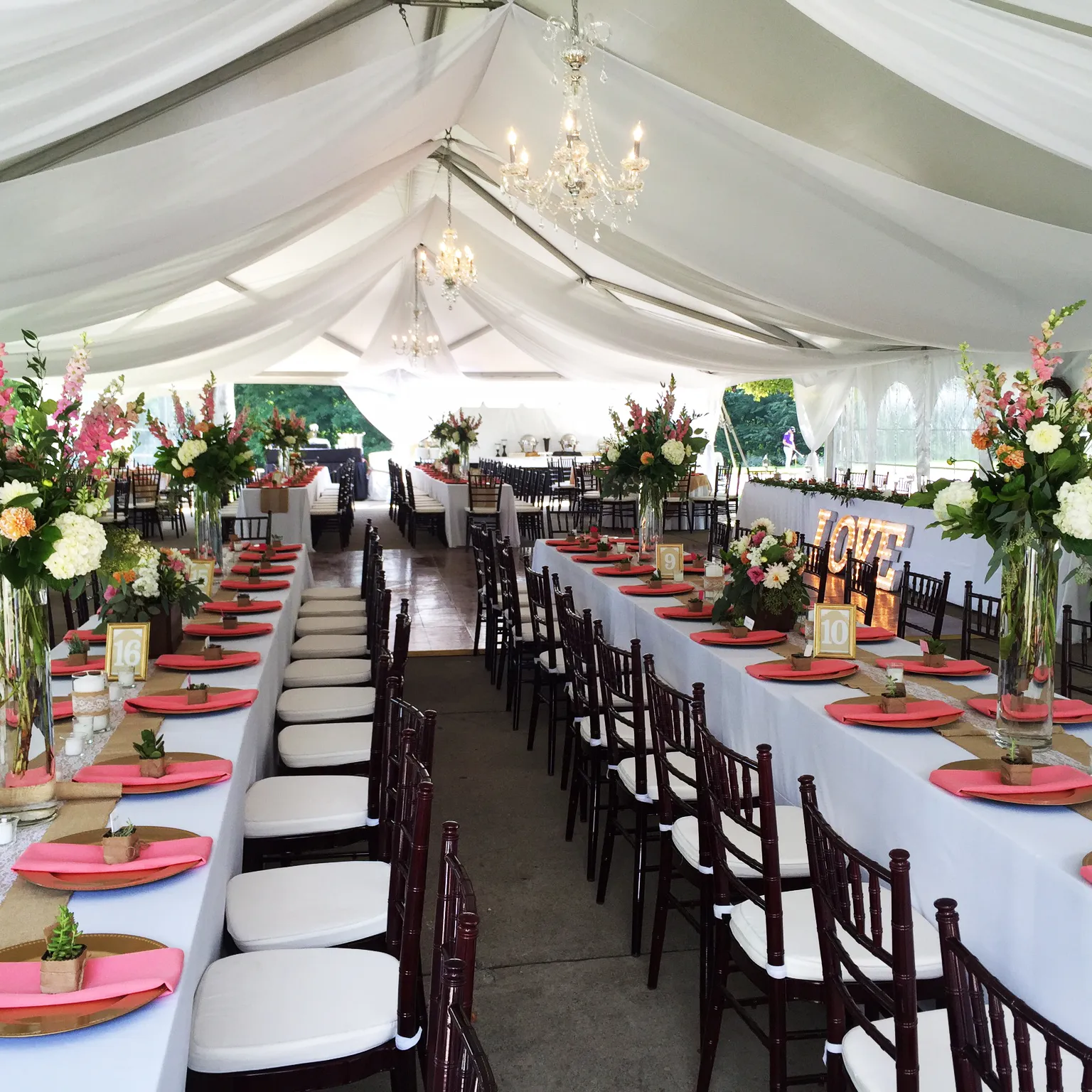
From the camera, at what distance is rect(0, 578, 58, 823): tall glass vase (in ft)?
A: 6.96

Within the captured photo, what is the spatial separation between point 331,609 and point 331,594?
51cm

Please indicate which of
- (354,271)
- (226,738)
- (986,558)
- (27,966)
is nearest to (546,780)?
(226,738)

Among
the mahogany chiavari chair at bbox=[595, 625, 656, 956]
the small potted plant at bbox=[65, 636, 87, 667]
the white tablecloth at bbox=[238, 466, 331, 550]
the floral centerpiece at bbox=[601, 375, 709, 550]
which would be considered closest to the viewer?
the mahogany chiavari chair at bbox=[595, 625, 656, 956]

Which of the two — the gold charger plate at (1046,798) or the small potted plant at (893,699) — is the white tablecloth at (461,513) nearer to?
the small potted plant at (893,699)

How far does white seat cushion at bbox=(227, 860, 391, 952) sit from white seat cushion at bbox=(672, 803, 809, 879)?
2.77 feet

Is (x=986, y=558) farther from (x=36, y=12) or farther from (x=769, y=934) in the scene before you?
(x=36, y=12)

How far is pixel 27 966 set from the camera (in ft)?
4.91

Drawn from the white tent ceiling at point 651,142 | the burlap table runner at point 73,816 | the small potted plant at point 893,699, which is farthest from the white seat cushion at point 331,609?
the small potted plant at point 893,699

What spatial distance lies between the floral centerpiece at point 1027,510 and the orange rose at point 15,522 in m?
2.18

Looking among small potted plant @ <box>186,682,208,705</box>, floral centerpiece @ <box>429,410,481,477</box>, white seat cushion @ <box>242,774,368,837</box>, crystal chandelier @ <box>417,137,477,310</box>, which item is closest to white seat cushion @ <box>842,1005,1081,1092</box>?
white seat cushion @ <box>242,774,368,837</box>

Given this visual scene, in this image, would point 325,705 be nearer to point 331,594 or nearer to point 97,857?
point 97,857

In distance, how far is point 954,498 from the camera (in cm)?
261

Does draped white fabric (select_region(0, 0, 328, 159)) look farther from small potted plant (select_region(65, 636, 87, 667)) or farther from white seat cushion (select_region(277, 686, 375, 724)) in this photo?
white seat cushion (select_region(277, 686, 375, 724))

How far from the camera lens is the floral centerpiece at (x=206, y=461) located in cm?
500
